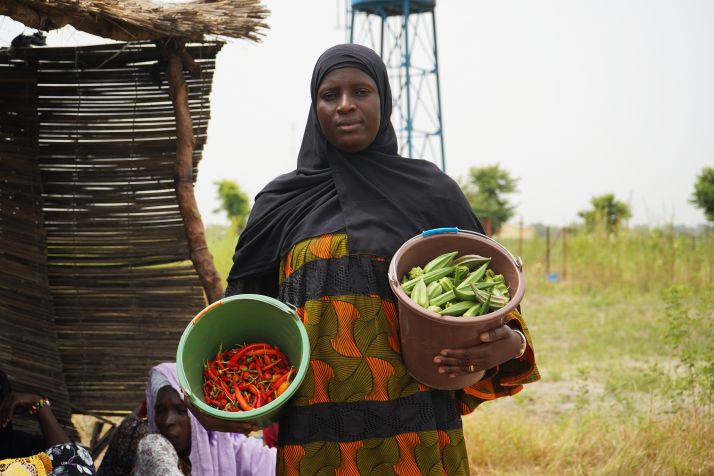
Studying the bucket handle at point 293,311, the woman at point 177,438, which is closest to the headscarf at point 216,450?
the woman at point 177,438

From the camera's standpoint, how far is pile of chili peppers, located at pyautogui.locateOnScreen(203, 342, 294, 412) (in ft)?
5.98

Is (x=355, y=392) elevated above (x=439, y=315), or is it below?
below

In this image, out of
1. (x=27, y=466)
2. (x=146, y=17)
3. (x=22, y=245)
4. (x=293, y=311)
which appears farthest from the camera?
(x=22, y=245)

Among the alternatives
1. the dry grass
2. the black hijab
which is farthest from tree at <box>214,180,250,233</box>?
the black hijab

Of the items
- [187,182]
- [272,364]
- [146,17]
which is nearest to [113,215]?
[187,182]

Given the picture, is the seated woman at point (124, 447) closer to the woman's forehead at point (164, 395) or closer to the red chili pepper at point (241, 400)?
the woman's forehead at point (164, 395)

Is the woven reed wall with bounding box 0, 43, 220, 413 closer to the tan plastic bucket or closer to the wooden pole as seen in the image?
the wooden pole

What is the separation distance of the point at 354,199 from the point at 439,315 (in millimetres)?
433

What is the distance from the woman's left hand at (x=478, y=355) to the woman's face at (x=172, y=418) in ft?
6.21

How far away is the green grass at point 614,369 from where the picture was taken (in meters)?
4.04

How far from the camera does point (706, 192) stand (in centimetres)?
2197

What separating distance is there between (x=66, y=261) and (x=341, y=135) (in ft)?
7.32

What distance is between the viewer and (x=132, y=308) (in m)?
3.76

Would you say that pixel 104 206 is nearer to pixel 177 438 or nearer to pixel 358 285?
pixel 177 438
